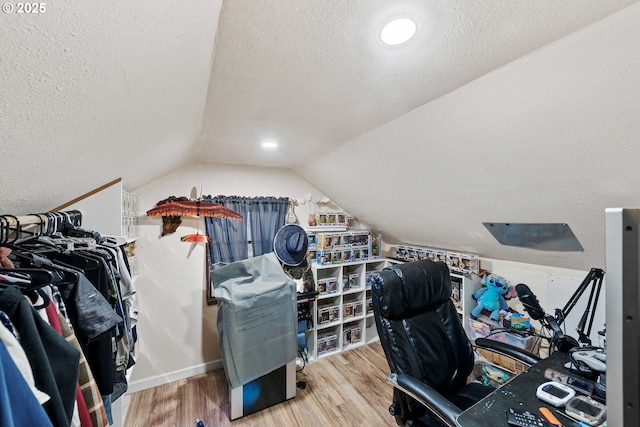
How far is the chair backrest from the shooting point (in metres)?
1.37

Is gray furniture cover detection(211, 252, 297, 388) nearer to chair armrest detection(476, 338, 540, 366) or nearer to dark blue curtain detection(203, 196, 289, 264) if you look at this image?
dark blue curtain detection(203, 196, 289, 264)

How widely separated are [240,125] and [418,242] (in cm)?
231

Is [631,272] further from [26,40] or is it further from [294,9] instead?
[26,40]

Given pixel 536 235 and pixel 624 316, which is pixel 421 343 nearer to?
pixel 624 316

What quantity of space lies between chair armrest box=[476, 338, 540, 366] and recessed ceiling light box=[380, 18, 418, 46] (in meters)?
1.68

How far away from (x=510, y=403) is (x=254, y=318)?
159 cm

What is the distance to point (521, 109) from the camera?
45.9 inches

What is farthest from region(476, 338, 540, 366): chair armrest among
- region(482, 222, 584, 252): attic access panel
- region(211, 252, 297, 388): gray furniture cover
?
region(211, 252, 297, 388): gray furniture cover

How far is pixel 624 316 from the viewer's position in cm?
48

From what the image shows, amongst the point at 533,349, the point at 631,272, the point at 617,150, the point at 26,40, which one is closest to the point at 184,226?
the point at 26,40

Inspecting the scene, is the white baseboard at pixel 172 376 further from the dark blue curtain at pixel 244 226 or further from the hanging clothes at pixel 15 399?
the hanging clothes at pixel 15 399

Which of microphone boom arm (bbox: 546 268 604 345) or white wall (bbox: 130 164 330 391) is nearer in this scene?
microphone boom arm (bbox: 546 268 604 345)

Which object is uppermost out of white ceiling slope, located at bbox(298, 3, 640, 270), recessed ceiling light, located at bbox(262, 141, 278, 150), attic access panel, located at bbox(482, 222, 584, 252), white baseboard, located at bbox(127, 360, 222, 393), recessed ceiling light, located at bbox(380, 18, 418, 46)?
recessed ceiling light, located at bbox(380, 18, 418, 46)

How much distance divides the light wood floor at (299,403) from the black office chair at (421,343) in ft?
2.86
